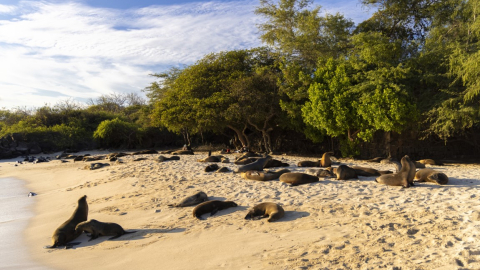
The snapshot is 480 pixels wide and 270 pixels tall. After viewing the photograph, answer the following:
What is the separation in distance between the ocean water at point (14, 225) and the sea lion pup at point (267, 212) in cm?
350

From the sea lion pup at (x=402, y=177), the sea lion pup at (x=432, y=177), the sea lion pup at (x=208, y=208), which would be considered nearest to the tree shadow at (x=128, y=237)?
the sea lion pup at (x=208, y=208)

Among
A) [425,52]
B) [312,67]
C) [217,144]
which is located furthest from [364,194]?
[217,144]

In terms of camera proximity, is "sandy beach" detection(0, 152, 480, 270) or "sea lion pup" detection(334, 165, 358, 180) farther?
"sea lion pup" detection(334, 165, 358, 180)

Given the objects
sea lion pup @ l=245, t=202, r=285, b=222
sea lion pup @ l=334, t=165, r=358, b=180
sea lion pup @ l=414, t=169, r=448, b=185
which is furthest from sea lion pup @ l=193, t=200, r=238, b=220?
sea lion pup @ l=414, t=169, r=448, b=185

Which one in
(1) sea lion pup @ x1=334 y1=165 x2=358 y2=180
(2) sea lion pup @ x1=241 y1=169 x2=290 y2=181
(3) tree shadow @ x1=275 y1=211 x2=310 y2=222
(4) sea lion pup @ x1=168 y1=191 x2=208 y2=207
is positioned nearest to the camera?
(3) tree shadow @ x1=275 y1=211 x2=310 y2=222

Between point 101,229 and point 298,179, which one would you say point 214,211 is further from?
point 298,179

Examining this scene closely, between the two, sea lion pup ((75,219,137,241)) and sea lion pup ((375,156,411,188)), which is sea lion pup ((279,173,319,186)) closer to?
sea lion pup ((375,156,411,188))

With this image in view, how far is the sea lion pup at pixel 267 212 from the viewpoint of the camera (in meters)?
6.16

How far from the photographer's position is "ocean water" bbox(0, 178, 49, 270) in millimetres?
5377

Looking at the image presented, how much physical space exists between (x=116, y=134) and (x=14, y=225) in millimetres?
21860

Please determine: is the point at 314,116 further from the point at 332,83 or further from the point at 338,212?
the point at 338,212

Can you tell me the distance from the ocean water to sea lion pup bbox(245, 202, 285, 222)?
350cm

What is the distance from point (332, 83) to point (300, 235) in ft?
40.2

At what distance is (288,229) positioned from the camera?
5.64m
